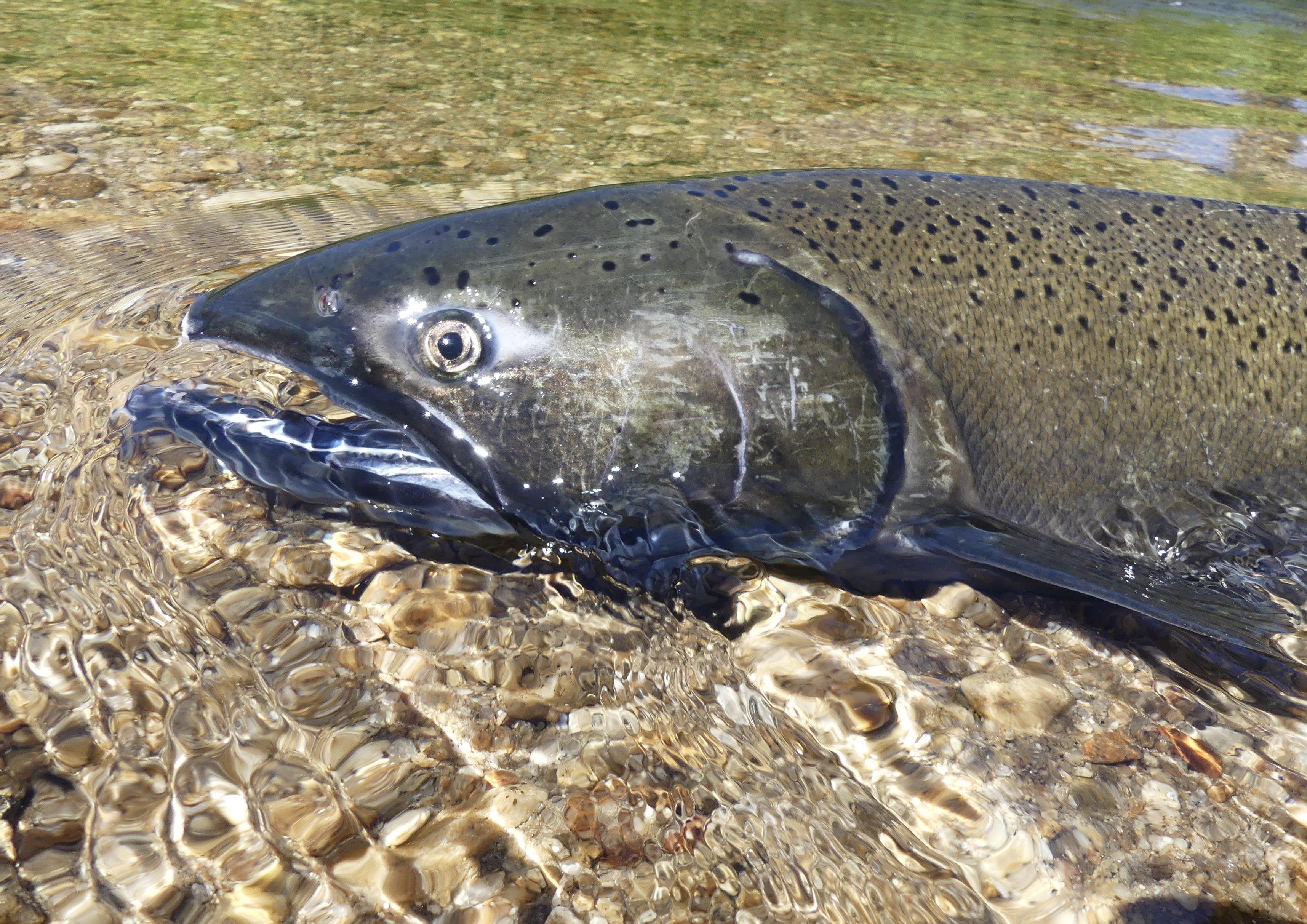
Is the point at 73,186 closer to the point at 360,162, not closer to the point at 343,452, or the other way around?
the point at 360,162

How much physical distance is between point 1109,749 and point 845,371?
1063 millimetres

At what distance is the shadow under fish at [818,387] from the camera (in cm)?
227

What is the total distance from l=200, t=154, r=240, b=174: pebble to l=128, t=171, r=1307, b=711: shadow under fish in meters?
2.31

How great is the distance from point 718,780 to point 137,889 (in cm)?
106

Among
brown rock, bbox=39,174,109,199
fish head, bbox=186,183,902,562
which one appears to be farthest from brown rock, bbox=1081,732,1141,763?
brown rock, bbox=39,174,109,199

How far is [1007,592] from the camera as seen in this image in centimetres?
262

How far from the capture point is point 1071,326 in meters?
2.57

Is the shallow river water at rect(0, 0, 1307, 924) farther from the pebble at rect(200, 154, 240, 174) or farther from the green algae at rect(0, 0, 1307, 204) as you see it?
the green algae at rect(0, 0, 1307, 204)

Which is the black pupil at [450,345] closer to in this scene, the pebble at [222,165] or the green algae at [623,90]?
the green algae at [623,90]

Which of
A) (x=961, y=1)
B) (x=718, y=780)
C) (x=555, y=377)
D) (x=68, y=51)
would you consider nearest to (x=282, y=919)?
(x=718, y=780)

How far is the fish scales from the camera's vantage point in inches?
98.7

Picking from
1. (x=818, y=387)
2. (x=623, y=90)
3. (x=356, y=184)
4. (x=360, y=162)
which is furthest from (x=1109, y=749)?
(x=623, y=90)

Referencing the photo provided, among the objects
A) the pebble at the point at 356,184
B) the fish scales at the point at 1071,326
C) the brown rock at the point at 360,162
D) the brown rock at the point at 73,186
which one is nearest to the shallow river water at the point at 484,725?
the brown rock at the point at 73,186

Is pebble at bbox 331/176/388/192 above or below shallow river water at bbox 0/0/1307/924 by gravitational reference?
above
